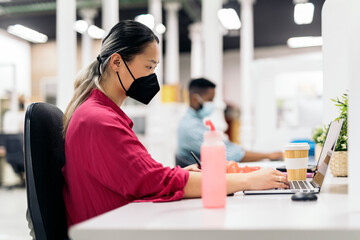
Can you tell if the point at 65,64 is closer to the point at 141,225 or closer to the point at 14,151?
the point at 141,225

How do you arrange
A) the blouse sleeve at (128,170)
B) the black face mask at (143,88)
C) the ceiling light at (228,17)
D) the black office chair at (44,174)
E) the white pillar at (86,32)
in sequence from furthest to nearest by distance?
the white pillar at (86,32) < the ceiling light at (228,17) < the black face mask at (143,88) < the black office chair at (44,174) < the blouse sleeve at (128,170)

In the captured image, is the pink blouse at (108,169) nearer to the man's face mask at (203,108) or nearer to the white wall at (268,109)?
the man's face mask at (203,108)

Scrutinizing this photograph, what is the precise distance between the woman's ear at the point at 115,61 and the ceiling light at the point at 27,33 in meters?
9.44

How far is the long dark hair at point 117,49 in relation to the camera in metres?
1.44

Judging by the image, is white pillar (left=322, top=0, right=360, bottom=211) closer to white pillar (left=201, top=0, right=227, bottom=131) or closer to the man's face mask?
the man's face mask

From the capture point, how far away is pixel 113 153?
3.84 ft

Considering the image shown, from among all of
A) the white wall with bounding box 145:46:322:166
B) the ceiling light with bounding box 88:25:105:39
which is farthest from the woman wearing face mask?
the ceiling light with bounding box 88:25:105:39

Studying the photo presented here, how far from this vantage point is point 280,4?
8.82 meters

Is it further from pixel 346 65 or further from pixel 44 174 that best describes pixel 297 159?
pixel 44 174

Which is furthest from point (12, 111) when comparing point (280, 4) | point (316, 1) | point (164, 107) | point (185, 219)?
point (185, 219)

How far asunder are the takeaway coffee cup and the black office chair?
0.81 meters

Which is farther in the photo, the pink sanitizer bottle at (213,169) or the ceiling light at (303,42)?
the ceiling light at (303,42)

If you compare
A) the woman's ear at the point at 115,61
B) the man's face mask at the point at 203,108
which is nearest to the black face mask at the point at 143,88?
the woman's ear at the point at 115,61

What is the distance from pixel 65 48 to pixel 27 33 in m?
8.61
